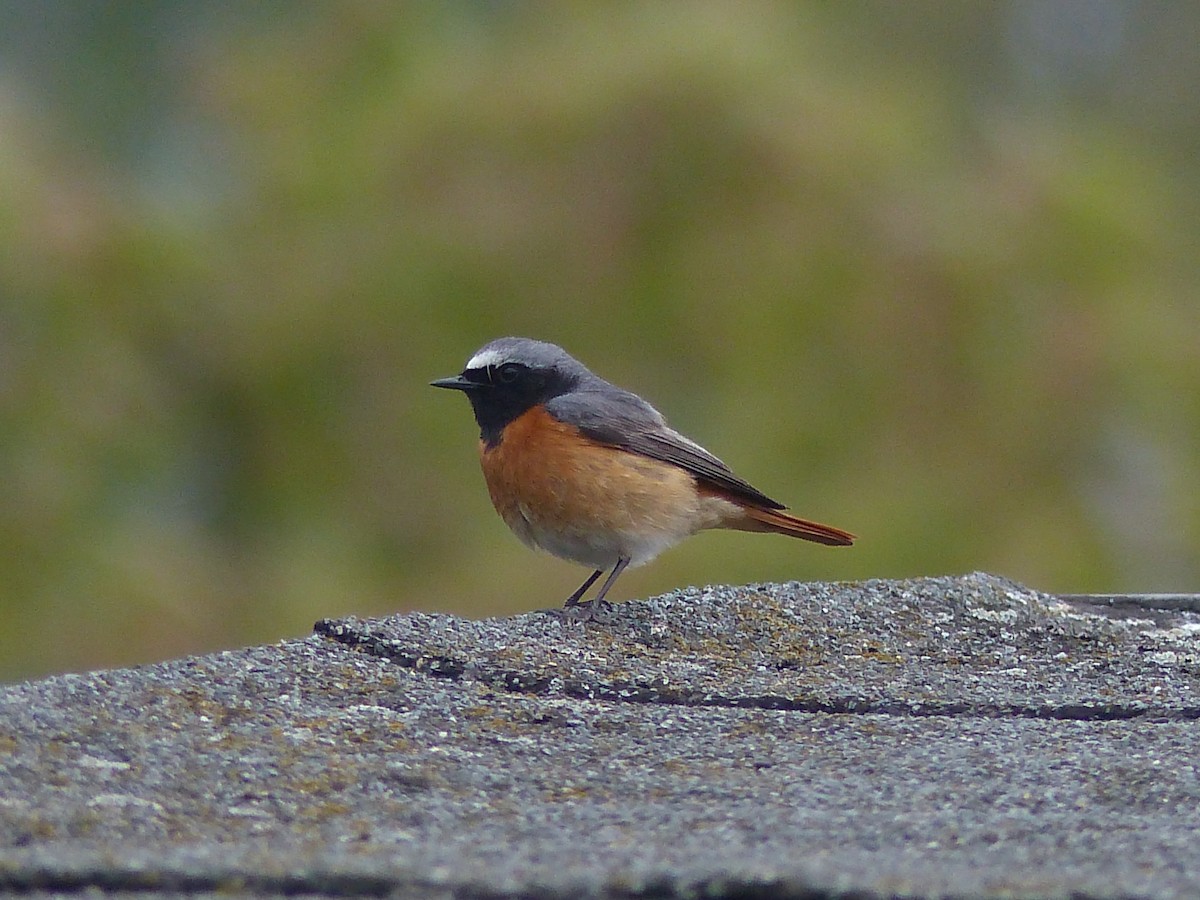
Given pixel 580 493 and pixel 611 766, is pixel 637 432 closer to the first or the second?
pixel 580 493

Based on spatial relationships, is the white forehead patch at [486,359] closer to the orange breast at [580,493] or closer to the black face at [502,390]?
the black face at [502,390]

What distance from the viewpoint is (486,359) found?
621 cm

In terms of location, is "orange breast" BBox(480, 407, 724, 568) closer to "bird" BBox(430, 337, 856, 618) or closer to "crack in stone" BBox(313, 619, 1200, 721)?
"bird" BBox(430, 337, 856, 618)

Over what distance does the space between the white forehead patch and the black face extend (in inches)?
0.6

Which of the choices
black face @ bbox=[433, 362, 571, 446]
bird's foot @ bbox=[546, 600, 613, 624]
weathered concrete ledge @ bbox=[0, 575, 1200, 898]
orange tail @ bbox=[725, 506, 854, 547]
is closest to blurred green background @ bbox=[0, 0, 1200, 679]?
orange tail @ bbox=[725, 506, 854, 547]

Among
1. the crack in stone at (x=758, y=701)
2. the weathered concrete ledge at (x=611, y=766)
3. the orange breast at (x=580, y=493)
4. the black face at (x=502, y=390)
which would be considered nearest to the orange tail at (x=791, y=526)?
the orange breast at (x=580, y=493)

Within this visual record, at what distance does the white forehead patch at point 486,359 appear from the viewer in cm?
621

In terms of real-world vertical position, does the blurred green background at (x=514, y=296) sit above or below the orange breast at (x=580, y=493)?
above

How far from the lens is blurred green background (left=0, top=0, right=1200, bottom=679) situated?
11.7 meters

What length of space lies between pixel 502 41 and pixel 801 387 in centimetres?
371

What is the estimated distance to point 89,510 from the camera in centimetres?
1162

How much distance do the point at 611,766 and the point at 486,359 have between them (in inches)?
140

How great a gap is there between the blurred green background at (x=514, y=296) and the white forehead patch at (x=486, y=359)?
5125 millimetres

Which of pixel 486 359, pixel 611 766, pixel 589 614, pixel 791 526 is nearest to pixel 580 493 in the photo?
pixel 486 359
